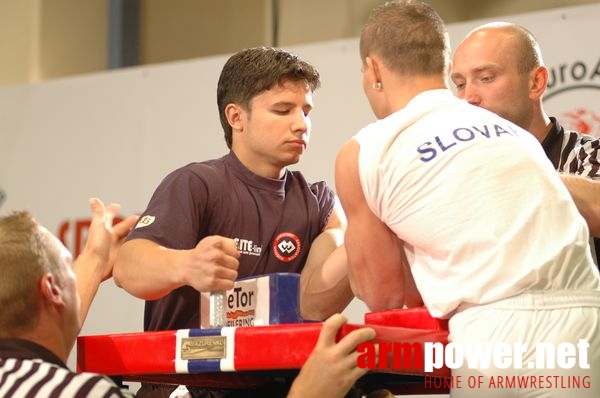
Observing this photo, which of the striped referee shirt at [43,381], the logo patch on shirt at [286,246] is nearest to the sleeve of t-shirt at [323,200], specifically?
the logo patch on shirt at [286,246]

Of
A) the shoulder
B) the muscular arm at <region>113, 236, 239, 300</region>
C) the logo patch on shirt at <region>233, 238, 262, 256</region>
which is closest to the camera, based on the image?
the muscular arm at <region>113, 236, 239, 300</region>

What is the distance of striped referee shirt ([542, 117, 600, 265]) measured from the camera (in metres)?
2.64

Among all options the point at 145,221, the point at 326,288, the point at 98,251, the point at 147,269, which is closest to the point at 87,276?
the point at 98,251

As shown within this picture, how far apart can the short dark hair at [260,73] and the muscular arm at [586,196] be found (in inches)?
29.4

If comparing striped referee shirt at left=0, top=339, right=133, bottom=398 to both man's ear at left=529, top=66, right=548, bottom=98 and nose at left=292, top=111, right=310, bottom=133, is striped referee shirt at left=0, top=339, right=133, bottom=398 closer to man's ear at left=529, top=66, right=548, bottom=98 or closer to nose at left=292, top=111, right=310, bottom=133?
nose at left=292, top=111, right=310, bottom=133

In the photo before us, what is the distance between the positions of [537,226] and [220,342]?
2.01 feet

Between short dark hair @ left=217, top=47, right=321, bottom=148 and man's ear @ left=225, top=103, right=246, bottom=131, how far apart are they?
0.05 feet

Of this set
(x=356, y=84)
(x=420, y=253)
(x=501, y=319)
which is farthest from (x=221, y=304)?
(x=356, y=84)

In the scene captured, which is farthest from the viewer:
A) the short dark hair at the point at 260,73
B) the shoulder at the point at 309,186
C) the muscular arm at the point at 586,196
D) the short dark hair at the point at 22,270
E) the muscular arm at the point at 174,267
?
the shoulder at the point at 309,186

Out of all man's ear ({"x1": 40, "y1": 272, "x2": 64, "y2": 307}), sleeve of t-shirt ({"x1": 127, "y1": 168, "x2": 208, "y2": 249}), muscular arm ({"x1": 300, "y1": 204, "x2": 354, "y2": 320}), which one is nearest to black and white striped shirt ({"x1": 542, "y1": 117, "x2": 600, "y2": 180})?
muscular arm ({"x1": 300, "y1": 204, "x2": 354, "y2": 320})

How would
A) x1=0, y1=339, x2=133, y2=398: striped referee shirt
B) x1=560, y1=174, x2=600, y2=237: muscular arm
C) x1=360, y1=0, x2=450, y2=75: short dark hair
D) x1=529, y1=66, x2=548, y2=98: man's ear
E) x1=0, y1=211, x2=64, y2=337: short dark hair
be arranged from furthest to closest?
1. x1=529, y1=66, x2=548, y2=98: man's ear
2. x1=560, y1=174, x2=600, y2=237: muscular arm
3. x1=360, y1=0, x2=450, y2=75: short dark hair
4. x1=0, y1=211, x2=64, y2=337: short dark hair
5. x1=0, y1=339, x2=133, y2=398: striped referee shirt

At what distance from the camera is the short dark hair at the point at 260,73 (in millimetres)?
2611

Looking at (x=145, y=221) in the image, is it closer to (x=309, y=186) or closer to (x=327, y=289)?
(x=327, y=289)

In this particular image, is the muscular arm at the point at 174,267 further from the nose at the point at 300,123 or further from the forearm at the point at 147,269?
the nose at the point at 300,123
